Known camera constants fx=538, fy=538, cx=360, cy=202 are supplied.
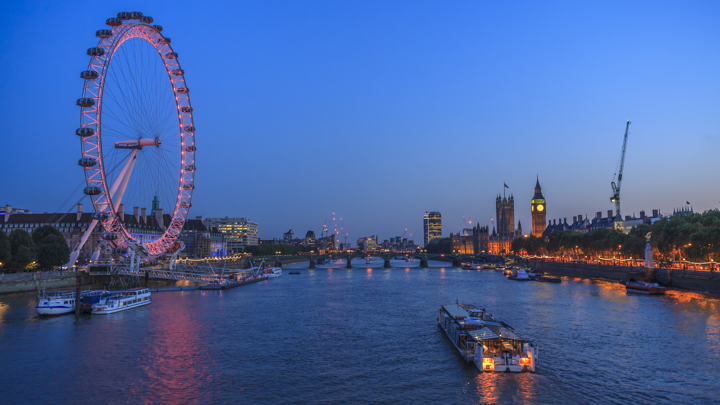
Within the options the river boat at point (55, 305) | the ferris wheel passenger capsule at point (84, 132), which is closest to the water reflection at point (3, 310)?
the river boat at point (55, 305)

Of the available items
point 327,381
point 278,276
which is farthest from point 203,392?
point 278,276

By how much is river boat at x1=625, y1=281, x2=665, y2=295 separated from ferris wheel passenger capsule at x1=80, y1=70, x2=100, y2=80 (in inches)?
2955

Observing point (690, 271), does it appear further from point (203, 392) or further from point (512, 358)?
point (203, 392)

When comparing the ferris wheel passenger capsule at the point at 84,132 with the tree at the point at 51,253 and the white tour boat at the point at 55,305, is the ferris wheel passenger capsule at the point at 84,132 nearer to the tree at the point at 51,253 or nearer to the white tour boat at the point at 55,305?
the white tour boat at the point at 55,305

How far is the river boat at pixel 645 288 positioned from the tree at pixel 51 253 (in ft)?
278

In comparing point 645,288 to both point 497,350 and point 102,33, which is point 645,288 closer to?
point 497,350

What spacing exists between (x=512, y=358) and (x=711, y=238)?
6094 centimetres

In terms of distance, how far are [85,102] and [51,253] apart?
3176 cm

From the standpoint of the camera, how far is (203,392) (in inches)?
1133

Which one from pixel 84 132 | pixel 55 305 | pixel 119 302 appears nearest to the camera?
pixel 55 305

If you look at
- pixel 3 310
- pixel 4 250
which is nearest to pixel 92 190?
pixel 3 310

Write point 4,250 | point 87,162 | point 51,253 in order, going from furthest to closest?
point 51,253 → point 4,250 → point 87,162

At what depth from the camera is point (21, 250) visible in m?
74.6

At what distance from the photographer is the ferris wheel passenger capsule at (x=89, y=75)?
204 feet
